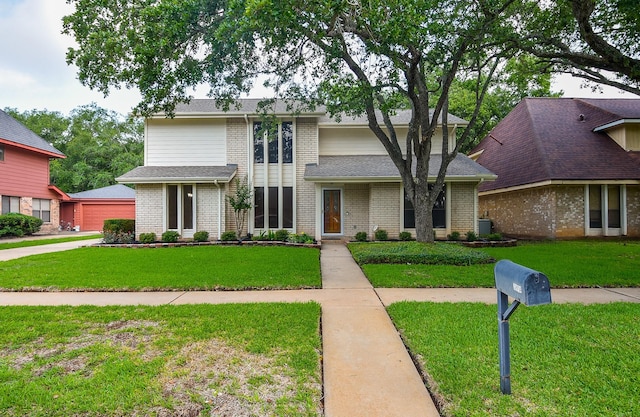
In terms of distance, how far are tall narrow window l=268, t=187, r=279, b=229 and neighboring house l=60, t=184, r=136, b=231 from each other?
49.4ft

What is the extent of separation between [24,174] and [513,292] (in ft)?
81.7

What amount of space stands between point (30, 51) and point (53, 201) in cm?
886

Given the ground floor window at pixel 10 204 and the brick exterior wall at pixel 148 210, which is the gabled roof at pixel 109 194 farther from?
the brick exterior wall at pixel 148 210

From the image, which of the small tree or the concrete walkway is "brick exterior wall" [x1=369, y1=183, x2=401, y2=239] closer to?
the small tree

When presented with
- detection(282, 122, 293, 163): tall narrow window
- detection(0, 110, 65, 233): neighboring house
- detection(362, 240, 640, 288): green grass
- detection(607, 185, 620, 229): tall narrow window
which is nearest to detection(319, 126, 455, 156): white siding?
detection(282, 122, 293, 163): tall narrow window

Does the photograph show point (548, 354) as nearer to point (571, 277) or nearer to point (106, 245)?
point (571, 277)

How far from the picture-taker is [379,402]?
250 centimetres

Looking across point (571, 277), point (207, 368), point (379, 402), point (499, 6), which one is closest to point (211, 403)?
point (207, 368)

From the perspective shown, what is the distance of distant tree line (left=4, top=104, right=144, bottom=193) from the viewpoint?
105 feet

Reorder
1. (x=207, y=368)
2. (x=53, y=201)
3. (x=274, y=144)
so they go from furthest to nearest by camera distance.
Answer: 1. (x=53, y=201)
2. (x=274, y=144)
3. (x=207, y=368)

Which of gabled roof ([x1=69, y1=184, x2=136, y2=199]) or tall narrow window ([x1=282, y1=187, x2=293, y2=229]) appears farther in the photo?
gabled roof ([x1=69, y1=184, x2=136, y2=199])

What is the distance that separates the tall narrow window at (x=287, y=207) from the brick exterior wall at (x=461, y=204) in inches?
268

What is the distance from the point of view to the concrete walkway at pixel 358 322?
2.52 m

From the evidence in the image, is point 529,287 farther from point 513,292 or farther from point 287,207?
point 287,207
